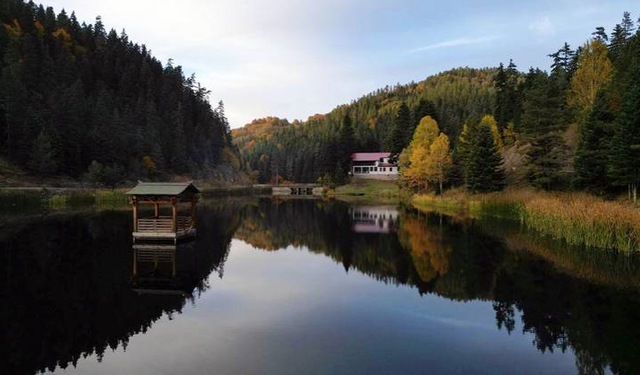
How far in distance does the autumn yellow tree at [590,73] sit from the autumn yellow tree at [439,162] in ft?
63.7

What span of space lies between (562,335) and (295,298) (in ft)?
34.7

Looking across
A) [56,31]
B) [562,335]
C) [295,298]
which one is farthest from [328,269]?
[56,31]

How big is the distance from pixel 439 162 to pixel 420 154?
5.74 m

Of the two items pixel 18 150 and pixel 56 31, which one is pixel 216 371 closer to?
pixel 18 150

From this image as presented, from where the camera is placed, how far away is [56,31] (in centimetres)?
12800

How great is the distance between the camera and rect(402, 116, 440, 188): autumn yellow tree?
2997 inches

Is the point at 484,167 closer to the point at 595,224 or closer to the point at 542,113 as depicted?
the point at 542,113

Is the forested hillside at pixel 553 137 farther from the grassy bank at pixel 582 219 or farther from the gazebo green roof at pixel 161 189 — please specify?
the gazebo green roof at pixel 161 189

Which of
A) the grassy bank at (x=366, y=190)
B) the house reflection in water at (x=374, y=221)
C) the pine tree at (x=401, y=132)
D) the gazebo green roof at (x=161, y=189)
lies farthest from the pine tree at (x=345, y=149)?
the gazebo green roof at (x=161, y=189)

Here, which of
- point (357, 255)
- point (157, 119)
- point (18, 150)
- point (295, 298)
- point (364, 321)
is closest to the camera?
point (364, 321)

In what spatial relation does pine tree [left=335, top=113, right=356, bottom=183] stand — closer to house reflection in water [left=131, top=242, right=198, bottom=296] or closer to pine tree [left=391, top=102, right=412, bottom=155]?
pine tree [left=391, top=102, right=412, bottom=155]

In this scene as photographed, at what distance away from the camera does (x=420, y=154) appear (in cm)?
7644

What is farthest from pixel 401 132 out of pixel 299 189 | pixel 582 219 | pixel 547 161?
pixel 582 219

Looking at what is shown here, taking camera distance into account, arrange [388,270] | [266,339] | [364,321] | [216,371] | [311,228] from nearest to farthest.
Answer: [216,371]
[266,339]
[364,321]
[388,270]
[311,228]
